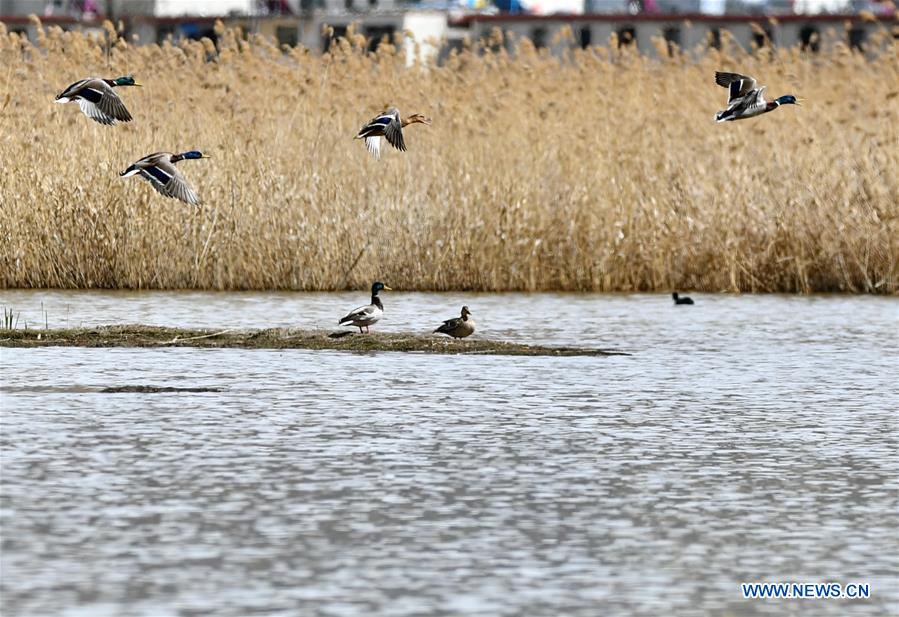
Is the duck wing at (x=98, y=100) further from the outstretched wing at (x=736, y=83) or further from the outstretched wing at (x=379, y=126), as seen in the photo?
the outstretched wing at (x=736, y=83)

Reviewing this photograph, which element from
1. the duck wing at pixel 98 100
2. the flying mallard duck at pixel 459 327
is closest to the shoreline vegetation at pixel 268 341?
the flying mallard duck at pixel 459 327

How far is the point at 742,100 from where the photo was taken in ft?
48.6

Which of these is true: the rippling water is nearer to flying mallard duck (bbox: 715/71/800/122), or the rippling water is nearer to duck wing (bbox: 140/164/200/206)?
duck wing (bbox: 140/164/200/206)

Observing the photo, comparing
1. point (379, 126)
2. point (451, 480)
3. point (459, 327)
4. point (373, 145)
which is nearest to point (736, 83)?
point (373, 145)

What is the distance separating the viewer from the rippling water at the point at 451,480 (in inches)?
254

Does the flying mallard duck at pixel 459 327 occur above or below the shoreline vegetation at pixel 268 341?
above

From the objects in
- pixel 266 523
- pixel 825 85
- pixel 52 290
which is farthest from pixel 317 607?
pixel 825 85

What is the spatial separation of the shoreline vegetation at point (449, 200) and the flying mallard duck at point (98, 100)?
3.73 metres

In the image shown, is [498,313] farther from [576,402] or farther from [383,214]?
[576,402]

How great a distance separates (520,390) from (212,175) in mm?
7347

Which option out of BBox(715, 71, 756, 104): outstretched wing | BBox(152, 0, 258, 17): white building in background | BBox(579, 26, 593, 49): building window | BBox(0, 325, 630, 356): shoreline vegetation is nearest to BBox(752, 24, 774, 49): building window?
BBox(715, 71, 756, 104): outstretched wing

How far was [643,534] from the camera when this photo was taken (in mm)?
7340

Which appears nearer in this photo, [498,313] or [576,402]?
[576,402]

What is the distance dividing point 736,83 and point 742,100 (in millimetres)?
472
